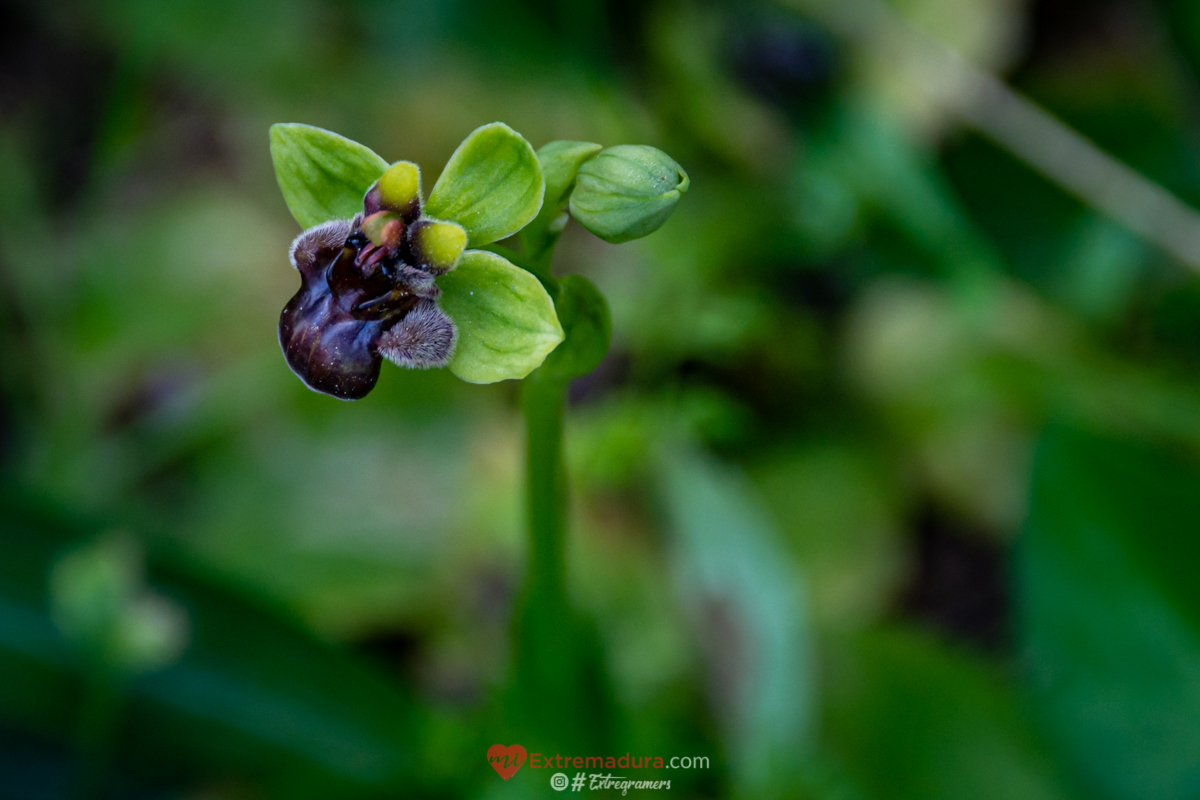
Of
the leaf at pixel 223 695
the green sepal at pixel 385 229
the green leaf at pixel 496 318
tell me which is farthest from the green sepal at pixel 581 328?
the leaf at pixel 223 695

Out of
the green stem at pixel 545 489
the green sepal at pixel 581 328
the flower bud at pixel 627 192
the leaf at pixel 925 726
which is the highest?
the flower bud at pixel 627 192

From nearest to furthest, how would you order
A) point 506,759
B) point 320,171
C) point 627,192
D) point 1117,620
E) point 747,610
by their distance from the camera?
point 627,192
point 320,171
point 506,759
point 1117,620
point 747,610

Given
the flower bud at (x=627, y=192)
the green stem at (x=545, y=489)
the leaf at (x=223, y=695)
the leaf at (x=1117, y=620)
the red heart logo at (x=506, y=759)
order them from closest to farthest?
the flower bud at (x=627, y=192)
the green stem at (x=545, y=489)
the red heart logo at (x=506, y=759)
the leaf at (x=1117, y=620)
the leaf at (x=223, y=695)

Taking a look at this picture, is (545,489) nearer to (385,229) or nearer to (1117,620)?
(385,229)

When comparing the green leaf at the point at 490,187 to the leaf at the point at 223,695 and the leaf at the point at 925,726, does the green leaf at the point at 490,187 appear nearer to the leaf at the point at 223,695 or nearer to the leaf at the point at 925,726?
the leaf at the point at 223,695

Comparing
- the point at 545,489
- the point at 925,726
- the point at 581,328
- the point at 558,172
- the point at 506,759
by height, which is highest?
the point at 558,172

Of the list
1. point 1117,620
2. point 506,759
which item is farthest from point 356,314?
point 1117,620

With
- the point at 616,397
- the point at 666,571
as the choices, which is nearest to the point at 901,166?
the point at 616,397

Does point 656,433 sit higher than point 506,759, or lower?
Answer: higher
